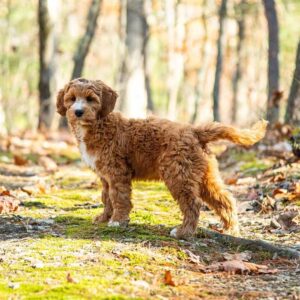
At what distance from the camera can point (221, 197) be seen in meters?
6.37

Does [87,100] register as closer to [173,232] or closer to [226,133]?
[226,133]

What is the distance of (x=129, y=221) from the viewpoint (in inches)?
260

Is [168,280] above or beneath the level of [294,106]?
beneath

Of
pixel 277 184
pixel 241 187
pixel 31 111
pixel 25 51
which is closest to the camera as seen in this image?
pixel 277 184

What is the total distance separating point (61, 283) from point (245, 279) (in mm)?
1433

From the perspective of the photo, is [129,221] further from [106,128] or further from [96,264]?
[96,264]

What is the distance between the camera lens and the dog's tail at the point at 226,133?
620 cm

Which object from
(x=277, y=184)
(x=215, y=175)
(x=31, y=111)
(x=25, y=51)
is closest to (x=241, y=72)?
(x=25, y=51)

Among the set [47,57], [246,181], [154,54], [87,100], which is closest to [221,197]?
[87,100]

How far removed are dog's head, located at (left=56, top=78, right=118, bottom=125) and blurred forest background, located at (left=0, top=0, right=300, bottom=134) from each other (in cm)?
469

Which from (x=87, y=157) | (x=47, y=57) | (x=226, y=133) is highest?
(x=47, y=57)

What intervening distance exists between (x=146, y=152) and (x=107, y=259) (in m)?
1.71

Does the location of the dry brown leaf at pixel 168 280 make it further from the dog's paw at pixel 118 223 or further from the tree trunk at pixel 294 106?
the tree trunk at pixel 294 106

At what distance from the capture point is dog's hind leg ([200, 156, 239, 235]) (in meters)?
6.32
